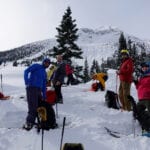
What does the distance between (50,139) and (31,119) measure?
144 cm

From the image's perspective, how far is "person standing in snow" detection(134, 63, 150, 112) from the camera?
1117 centimetres

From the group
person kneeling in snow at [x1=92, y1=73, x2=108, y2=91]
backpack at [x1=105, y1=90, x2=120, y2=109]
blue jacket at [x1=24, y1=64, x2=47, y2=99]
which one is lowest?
backpack at [x1=105, y1=90, x2=120, y2=109]

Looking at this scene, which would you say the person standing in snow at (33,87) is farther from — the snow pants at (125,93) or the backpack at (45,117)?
the snow pants at (125,93)

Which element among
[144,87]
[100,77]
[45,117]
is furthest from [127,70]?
[100,77]

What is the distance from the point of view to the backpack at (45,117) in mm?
10875

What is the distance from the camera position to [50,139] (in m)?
10.4

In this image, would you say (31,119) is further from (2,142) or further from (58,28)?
(58,28)

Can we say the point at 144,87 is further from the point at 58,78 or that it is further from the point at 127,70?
the point at 58,78

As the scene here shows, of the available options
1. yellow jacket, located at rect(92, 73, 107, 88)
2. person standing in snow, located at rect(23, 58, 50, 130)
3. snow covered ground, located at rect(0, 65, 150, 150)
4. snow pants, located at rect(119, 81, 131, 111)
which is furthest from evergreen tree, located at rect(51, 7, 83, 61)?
person standing in snow, located at rect(23, 58, 50, 130)

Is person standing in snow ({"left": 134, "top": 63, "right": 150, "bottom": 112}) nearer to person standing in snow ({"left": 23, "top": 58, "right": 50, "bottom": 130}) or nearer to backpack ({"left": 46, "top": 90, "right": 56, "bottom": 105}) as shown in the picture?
person standing in snow ({"left": 23, "top": 58, "right": 50, "bottom": 130})

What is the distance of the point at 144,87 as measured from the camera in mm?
11297

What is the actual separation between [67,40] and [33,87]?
3693 centimetres

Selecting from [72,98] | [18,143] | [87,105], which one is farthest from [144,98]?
[72,98]

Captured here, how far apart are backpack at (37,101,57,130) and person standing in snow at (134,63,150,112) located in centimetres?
250
